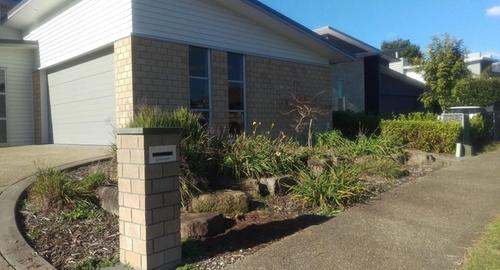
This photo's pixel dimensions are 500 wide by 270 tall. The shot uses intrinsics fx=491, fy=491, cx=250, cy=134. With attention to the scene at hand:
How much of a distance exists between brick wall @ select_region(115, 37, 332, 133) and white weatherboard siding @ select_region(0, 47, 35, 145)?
6294 millimetres

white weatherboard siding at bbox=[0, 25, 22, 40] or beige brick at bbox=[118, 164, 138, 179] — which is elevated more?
white weatherboard siding at bbox=[0, 25, 22, 40]

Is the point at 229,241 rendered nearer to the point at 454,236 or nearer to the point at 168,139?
the point at 168,139

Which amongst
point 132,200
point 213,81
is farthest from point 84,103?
point 132,200

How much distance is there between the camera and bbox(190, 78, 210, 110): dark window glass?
12508mm

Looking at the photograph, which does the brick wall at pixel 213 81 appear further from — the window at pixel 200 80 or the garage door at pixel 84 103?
the garage door at pixel 84 103

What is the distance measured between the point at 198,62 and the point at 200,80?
0.46 metres

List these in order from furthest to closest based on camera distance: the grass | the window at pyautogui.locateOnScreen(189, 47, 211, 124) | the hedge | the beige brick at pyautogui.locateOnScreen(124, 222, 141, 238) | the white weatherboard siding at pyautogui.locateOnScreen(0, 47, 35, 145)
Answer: the white weatherboard siding at pyautogui.locateOnScreen(0, 47, 35, 145)
the hedge
the window at pyautogui.locateOnScreen(189, 47, 211, 124)
the grass
the beige brick at pyautogui.locateOnScreen(124, 222, 141, 238)

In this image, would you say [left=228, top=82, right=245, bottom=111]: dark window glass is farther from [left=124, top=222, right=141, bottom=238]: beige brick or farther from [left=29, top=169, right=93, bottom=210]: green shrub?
[left=124, top=222, right=141, bottom=238]: beige brick

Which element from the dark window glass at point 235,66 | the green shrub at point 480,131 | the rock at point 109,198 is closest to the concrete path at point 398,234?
the rock at point 109,198

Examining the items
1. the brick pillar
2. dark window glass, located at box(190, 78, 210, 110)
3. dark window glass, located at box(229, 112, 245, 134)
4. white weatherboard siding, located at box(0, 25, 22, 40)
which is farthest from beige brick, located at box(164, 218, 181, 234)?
white weatherboard siding, located at box(0, 25, 22, 40)

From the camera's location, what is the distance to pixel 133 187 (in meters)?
4.89

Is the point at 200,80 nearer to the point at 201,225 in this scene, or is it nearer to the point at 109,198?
the point at 109,198

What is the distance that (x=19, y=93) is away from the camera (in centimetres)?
1617

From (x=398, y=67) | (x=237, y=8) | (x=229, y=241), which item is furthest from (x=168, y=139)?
(x=398, y=67)
